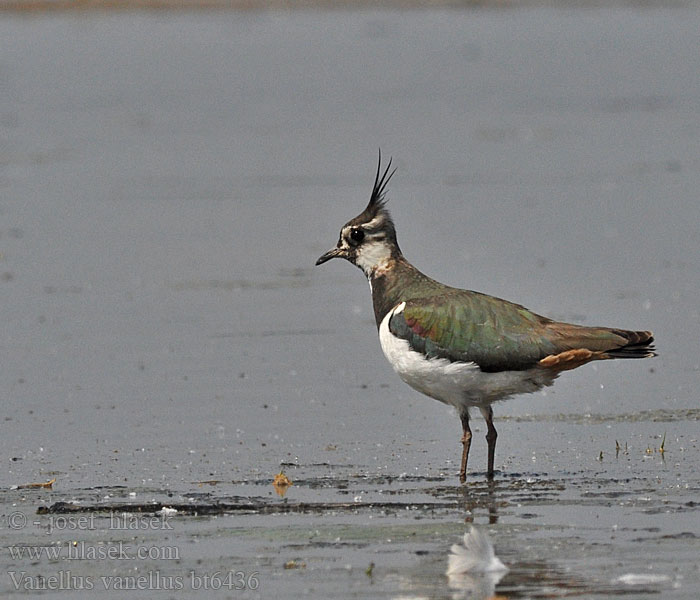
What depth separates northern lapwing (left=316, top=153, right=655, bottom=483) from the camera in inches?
318

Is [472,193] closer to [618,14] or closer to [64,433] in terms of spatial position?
[64,433]

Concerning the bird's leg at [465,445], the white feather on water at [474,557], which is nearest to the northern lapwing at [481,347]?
the bird's leg at [465,445]

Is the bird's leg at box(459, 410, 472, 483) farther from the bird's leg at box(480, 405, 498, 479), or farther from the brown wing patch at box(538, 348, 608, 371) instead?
the brown wing patch at box(538, 348, 608, 371)

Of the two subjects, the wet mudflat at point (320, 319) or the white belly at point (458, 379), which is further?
the white belly at point (458, 379)

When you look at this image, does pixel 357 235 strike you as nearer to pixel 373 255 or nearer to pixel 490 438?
pixel 373 255

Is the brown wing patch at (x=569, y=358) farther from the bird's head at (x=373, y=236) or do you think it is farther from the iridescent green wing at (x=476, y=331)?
the bird's head at (x=373, y=236)

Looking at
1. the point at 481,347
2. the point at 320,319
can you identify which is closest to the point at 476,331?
the point at 481,347

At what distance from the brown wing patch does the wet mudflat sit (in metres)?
0.60

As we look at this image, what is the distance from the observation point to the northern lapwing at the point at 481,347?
8.08 metres

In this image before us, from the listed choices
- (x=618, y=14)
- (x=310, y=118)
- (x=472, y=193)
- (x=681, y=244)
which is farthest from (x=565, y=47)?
(x=681, y=244)

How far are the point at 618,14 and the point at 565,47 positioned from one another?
652cm

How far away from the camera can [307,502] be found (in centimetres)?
762

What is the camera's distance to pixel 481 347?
26.7 ft

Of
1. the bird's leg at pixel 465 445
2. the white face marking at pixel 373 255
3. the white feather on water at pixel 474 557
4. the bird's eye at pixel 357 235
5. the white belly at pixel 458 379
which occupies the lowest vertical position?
the white feather on water at pixel 474 557
